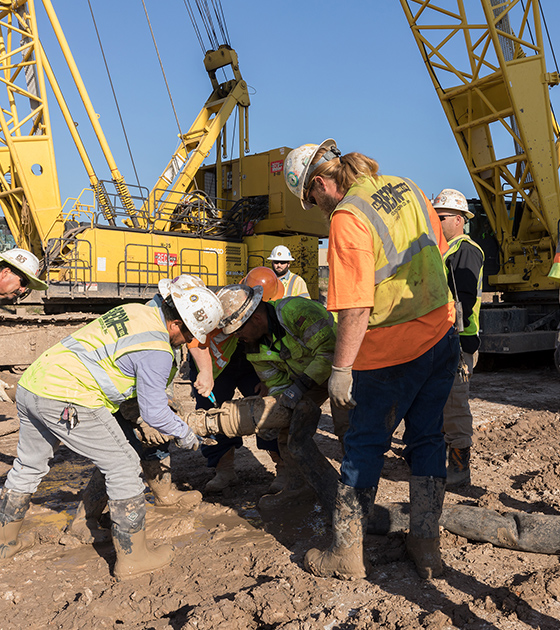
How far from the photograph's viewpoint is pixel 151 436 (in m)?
3.45

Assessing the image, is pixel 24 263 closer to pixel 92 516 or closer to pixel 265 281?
pixel 92 516

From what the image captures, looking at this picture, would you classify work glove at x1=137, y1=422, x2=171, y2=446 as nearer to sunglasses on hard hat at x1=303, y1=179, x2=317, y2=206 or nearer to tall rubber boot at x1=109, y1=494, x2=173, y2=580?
tall rubber boot at x1=109, y1=494, x2=173, y2=580

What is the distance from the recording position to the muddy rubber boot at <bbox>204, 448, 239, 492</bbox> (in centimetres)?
434

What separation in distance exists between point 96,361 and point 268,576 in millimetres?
1495

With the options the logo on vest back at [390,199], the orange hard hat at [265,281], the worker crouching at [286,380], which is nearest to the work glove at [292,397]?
the worker crouching at [286,380]

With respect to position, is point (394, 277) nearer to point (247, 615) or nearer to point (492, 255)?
point (247, 615)

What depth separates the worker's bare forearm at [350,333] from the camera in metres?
2.41

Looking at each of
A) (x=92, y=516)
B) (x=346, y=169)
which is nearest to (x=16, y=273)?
(x=92, y=516)

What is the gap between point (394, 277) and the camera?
2.56 m

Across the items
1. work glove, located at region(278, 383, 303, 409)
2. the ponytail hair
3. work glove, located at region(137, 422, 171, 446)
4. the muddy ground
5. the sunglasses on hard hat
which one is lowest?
the muddy ground

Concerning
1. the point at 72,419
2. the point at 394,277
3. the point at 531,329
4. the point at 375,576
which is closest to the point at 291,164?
the point at 394,277

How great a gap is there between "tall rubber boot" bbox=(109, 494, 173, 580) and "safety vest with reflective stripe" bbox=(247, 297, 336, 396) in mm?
1260

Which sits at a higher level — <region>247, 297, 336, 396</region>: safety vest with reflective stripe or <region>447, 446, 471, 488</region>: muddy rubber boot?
<region>247, 297, 336, 396</region>: safety vest with reflective stripe

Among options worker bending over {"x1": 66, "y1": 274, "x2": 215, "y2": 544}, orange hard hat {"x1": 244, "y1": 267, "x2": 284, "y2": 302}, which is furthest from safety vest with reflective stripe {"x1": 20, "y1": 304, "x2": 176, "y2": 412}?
orange hard hat {"x1": 244, "y1": 267, "x2": 284, "y2": 302}
